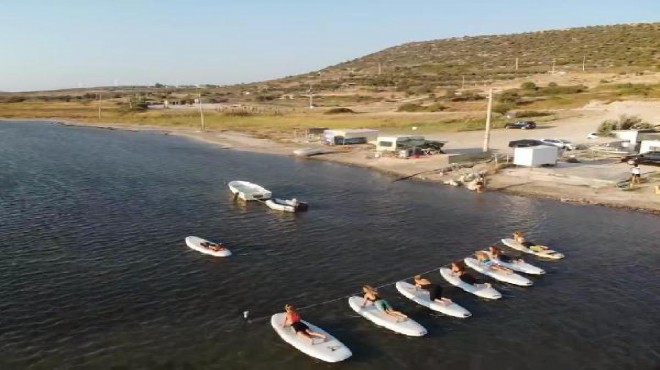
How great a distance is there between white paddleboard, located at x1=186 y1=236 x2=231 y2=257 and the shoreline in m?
37.1

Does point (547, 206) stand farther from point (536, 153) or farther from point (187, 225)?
point (187, 225)

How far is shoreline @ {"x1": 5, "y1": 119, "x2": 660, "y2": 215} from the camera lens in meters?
59.5

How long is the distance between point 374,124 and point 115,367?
348ft

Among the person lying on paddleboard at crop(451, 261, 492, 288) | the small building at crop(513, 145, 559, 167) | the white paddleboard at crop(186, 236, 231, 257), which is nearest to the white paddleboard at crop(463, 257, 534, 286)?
the person lying on paddleboard at crop(451, 261, 492, 288)

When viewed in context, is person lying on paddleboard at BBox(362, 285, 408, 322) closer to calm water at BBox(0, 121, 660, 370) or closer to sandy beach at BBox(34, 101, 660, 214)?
calm water at BBox(0, 121, 660, 370)

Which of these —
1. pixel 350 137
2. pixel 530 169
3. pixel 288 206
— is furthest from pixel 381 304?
pixel 350 137

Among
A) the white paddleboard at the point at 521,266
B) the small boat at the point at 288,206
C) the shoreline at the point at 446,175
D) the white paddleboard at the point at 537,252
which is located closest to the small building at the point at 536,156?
the shoreline at the point at 446,175

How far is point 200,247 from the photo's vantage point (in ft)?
145

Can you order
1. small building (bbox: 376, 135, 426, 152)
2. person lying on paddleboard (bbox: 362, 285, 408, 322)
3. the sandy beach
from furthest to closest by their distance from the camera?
1. small building (bbox: 376, 135, 426, 152)
2. the sandy beach
3. person lying on paddleboard (bbox: 362, 285, 408, 322)

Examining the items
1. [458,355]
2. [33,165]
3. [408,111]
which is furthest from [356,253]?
[408,111]

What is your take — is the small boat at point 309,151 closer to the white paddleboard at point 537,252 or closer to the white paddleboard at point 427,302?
the white paddleboard at point 537,252

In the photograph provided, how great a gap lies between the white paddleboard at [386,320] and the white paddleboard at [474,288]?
6.80m

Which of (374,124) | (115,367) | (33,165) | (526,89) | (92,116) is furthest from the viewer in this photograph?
(92,116)

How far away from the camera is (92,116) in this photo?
18738 cm
